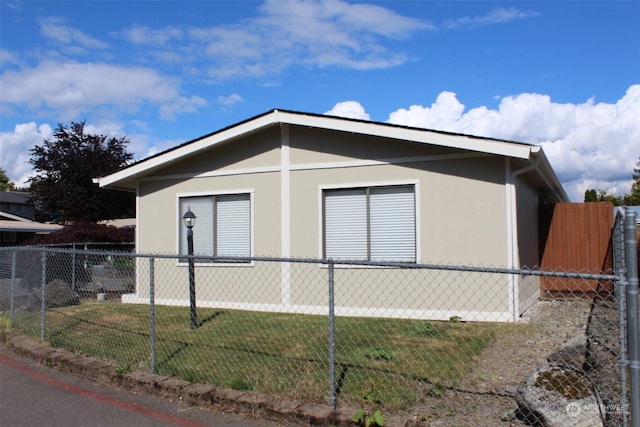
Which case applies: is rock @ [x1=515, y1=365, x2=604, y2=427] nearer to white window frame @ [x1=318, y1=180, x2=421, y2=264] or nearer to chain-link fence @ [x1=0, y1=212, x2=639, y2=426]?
chain-link fence @ [x1=0, y1=212, x2=639, y2=426]

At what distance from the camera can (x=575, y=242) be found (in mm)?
11539

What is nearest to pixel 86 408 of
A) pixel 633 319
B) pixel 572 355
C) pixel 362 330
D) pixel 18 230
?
pixel 362 330

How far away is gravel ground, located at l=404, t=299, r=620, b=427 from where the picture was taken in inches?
159

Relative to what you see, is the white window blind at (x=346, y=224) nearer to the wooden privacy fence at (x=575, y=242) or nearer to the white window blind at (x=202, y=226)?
the white window blind at (x=202, y=226)

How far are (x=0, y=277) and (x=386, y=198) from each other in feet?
23.5

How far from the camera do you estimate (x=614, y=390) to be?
421 centimetres

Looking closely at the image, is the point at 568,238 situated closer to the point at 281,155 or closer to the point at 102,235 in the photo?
the point at 281,155

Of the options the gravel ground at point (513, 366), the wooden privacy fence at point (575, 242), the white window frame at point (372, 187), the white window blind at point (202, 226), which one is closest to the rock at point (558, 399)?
the gravel ground at point (513, 366)

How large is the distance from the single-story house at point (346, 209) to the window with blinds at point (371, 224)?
0.02 m

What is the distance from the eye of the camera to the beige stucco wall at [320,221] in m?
8.20

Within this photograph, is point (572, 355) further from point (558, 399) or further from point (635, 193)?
point (635, 193)

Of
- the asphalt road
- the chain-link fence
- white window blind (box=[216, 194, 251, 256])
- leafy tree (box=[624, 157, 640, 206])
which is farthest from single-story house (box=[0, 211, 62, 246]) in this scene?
leafy tree (box=[624, 157, 640, 206])

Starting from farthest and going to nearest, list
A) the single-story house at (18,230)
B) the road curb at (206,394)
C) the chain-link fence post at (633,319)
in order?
the single-story house at (18,230)
the road curb at (206,394)
the chain-link fence post at (633,319)

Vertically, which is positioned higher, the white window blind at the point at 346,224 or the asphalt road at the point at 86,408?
the white window blind at the point at 346,224
